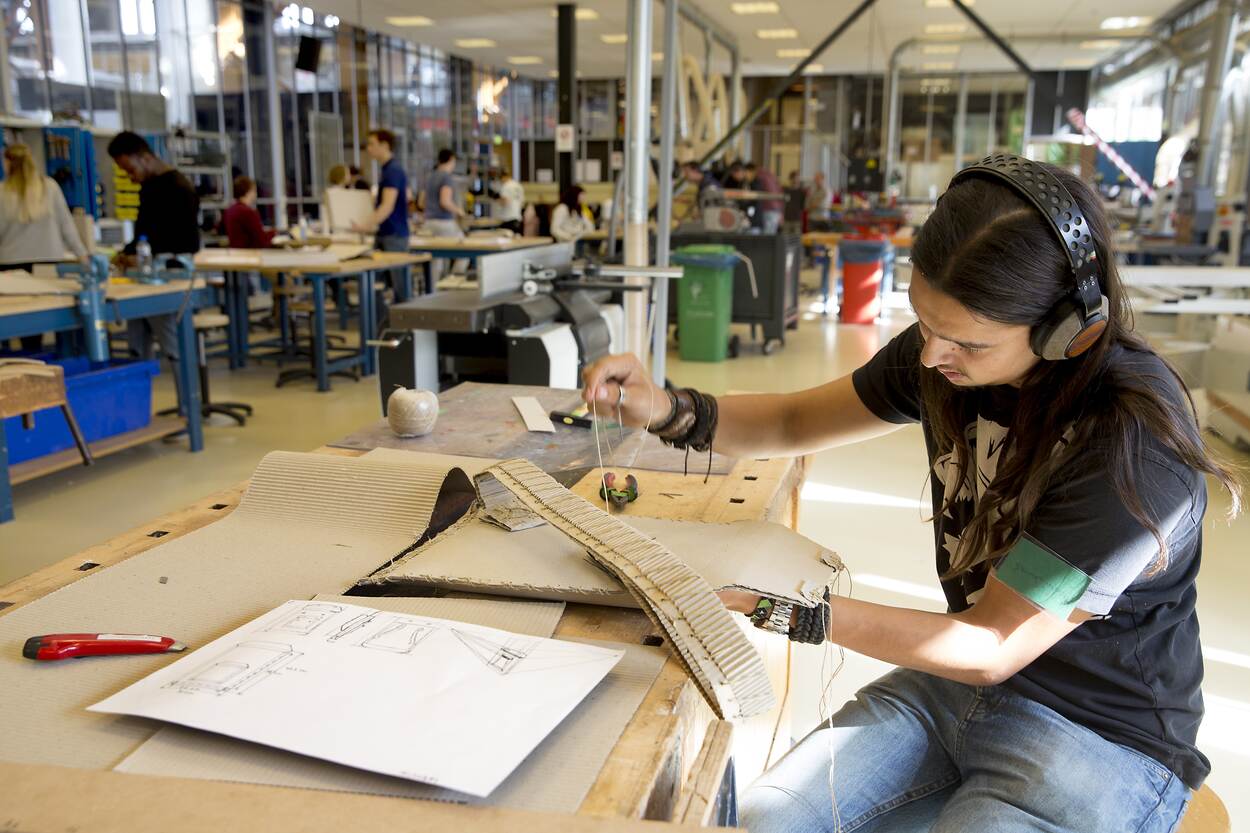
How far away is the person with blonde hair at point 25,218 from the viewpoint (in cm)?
522

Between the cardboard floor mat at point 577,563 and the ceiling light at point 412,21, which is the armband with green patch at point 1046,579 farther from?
the ceiling light at point 412,21

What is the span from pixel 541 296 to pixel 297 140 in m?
9.93

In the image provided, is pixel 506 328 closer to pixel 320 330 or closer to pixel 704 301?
pixel 320 330

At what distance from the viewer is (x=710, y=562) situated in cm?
113

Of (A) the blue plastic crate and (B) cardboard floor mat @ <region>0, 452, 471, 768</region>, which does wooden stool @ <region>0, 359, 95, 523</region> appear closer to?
(A) the blue plastic crate

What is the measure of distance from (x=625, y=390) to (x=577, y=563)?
0.39 m

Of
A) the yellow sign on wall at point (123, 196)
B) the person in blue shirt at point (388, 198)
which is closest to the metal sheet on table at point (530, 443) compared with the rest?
the person in blue shirt at point (388, 198)

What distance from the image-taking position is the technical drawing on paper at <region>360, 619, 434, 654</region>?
93cm

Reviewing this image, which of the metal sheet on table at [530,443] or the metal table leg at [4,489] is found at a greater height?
the metal sheet on table at [530,443]

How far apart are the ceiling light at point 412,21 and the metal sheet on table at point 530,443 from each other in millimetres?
11380

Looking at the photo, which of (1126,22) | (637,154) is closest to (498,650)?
(637,154)

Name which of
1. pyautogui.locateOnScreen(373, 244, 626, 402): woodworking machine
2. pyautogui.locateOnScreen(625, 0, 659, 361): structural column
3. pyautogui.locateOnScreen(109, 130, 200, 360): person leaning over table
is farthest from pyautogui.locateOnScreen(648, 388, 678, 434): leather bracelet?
pyautogui.locateOnScreen(109, 130, 200, 360): person leaning over table

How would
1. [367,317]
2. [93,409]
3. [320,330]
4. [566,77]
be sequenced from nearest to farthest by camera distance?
[93,409] < [320,330] < [367,317] < [566,77]

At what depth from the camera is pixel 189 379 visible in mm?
4492
